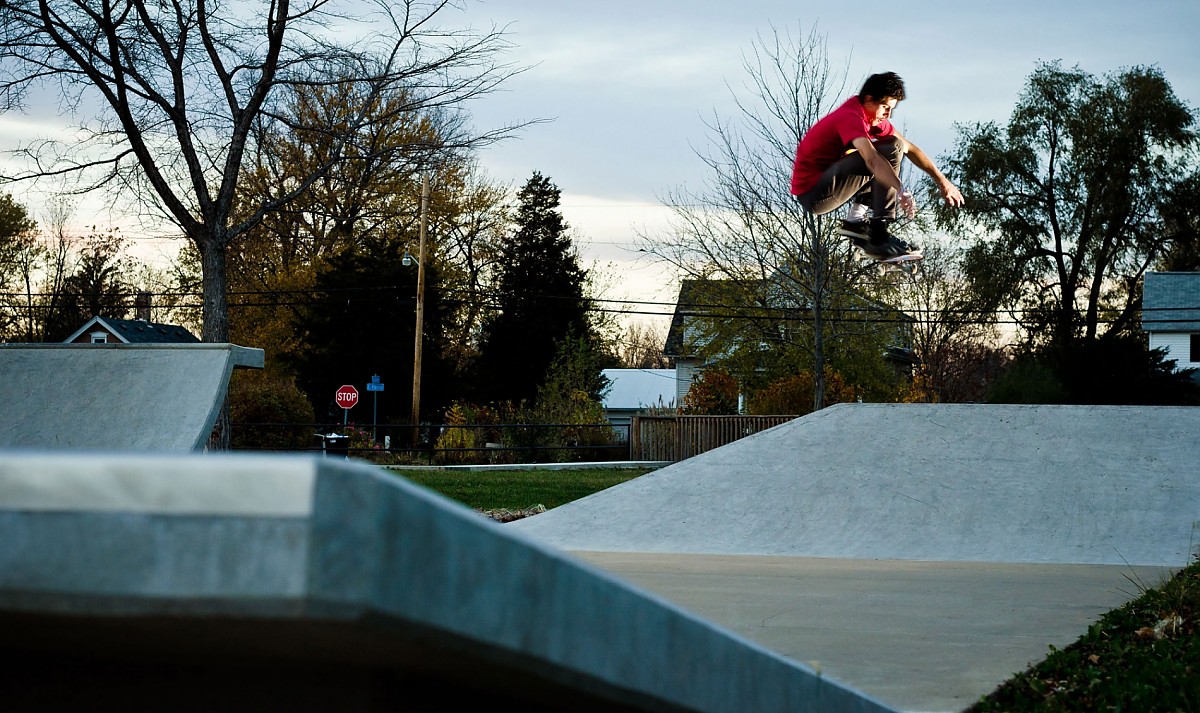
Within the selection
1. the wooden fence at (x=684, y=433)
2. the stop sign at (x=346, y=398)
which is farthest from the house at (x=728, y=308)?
the stop sign at (x=346, y=398)

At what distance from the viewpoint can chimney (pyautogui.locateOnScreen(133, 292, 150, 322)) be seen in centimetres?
4297

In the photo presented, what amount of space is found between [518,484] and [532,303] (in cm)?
2579

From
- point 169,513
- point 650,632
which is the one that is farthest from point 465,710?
point 169,513

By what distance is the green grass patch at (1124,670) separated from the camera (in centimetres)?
425

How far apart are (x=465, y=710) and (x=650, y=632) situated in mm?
306

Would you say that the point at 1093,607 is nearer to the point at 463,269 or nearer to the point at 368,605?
the point at 368,605

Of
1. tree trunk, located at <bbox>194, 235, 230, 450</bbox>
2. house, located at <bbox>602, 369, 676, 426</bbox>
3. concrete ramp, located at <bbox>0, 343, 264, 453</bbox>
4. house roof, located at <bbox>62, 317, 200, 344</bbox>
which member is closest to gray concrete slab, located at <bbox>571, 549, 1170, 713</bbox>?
concrete ramp, located at <bbox>0, 343, 264, 453</bbox>

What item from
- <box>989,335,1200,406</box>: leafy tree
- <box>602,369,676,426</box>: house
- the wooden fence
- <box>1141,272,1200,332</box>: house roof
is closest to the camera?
<box>989,335,1200,406</box>: leafy tree

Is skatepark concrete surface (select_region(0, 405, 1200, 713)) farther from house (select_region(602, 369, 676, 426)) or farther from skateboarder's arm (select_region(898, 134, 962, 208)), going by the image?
house (select_region(602, 369, 676, 426))

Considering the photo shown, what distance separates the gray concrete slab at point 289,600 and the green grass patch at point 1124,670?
3269 mm

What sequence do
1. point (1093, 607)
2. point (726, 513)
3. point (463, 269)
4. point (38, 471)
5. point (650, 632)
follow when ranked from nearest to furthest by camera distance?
point (38, 471), point (650, 632), point (1093, 607), point (726, 513), point (463, 269)

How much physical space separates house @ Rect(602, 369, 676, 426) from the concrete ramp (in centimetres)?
4749

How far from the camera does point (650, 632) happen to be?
158 cm

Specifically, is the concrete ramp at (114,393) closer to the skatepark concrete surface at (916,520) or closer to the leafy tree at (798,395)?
the skatepark concrete surface at (916,520)
